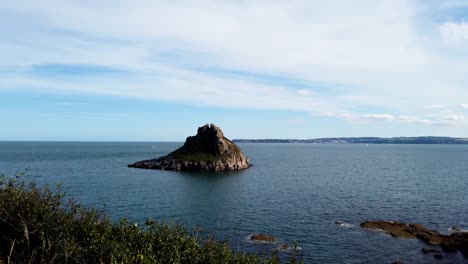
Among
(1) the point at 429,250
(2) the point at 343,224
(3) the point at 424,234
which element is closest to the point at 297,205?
(2) the point at 343,224

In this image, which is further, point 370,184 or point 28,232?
point 370,184

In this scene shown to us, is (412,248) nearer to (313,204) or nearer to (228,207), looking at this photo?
(313,204)

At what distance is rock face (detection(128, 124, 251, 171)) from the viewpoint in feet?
553

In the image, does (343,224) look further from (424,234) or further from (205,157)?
(205,157)

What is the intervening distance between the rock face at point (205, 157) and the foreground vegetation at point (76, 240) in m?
Result: 133

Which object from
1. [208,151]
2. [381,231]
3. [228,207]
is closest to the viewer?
[381,231]

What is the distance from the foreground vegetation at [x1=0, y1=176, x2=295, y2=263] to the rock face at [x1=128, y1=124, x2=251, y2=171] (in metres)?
133

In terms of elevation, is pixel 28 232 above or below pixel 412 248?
above

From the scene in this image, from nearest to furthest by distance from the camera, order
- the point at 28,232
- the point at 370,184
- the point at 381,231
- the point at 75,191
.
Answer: the point at 28,232
the point at 381,231
the point at 75,191
the point at 370,184

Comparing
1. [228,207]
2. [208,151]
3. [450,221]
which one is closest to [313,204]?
[228,207]

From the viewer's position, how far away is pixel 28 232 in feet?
97.7

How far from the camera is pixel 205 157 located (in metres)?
175

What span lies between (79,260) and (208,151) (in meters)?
157

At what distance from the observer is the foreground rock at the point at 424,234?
5916 cm
